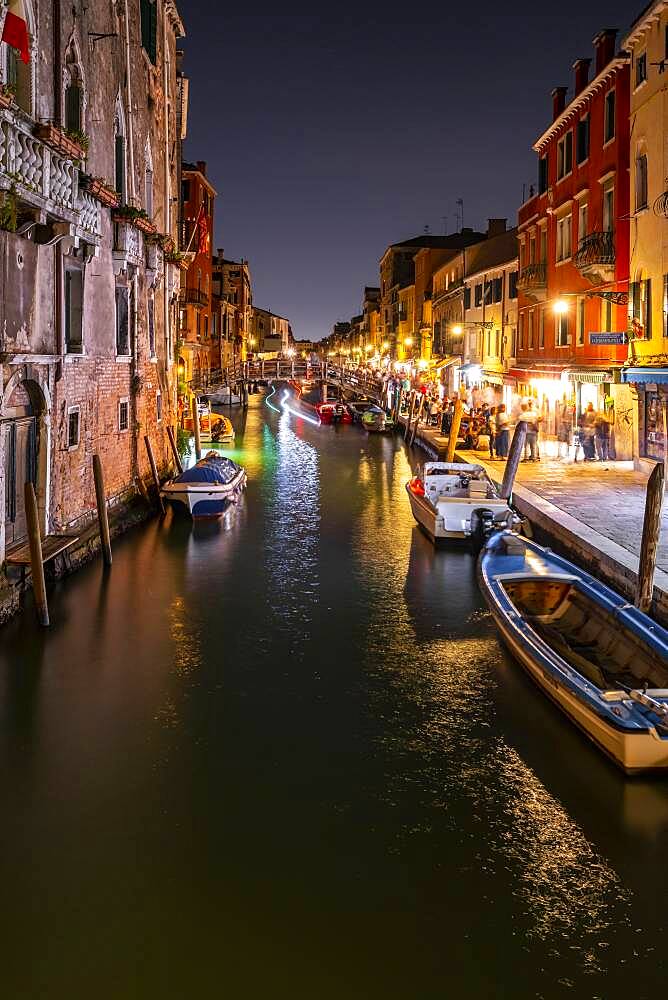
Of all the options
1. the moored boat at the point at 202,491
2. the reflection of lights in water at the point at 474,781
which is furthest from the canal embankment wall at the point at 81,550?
the reflection of lights in water at the point at 474,781

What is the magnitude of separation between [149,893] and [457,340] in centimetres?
5223

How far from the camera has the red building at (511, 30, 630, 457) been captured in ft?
80.8

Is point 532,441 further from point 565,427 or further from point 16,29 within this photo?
point 16,29

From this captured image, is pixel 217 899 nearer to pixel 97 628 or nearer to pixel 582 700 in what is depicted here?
pixel 582 700

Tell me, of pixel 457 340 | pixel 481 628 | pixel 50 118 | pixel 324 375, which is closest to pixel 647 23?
pixel 50 118

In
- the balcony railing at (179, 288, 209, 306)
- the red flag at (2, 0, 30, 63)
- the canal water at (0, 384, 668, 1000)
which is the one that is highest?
the balcony railing at (179, 288, 209, 306)

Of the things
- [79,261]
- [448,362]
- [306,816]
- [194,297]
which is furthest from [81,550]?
[194,297]

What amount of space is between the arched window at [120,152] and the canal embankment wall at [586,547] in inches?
439

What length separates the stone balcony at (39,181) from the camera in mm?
12266

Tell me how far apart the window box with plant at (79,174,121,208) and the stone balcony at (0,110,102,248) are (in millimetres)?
367

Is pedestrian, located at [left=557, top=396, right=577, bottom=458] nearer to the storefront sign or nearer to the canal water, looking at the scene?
the storefront sign

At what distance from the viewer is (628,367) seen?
22750mm

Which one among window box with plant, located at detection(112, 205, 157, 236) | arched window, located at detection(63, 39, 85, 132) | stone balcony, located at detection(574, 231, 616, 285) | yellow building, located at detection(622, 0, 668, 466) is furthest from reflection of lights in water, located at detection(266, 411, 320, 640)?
stone balcony, located at detection(574, 231, 616, 285)

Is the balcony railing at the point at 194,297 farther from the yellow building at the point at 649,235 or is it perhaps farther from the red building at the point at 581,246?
the yellow building at the point at 649,235
